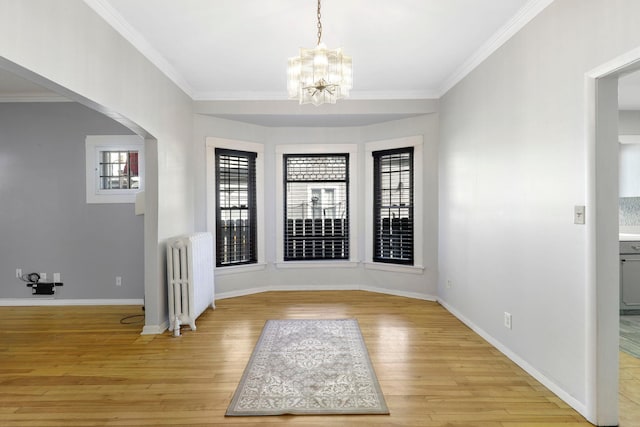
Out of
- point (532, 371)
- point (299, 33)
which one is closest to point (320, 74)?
point (299, 33)

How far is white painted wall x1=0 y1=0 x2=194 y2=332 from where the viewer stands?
6.86ft

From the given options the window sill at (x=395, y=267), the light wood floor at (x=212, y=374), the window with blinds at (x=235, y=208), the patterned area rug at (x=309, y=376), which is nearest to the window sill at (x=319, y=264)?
the window sill at (x=395, y=267)

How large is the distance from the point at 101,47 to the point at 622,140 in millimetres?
6190

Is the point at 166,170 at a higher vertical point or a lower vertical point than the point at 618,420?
higher

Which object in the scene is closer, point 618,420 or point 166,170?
point 618,420

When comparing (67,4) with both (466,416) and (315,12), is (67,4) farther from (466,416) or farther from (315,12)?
(466,416)

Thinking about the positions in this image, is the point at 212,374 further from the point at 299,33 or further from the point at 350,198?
the point at 350,198

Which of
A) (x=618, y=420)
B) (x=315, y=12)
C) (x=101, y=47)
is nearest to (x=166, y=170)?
(x=101, y=47)

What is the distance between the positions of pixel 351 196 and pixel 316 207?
22.8 inches

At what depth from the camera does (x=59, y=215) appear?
4.80 meters

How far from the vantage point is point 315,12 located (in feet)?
9.48

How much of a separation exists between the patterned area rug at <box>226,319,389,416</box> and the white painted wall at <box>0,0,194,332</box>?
1.47 meters

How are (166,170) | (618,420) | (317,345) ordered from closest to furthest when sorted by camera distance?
(618,420), (317,345), (166,170)

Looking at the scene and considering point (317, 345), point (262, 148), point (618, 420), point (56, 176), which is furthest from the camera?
point (262, 148)
